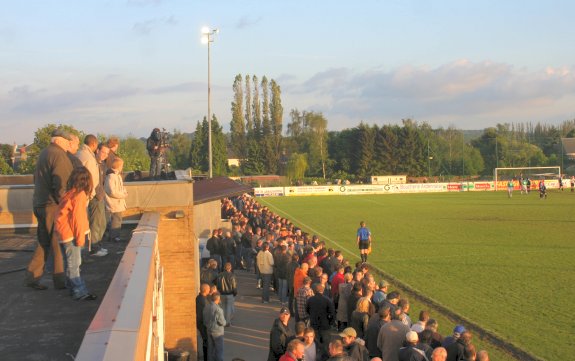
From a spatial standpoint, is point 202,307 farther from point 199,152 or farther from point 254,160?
point 254,160

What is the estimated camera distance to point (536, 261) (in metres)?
20.5

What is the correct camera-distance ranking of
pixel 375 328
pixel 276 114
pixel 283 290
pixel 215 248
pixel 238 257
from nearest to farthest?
1. pixel 375 328
2. pixel 283 290
3. pixel 215 248
4. pixel 238 257
5. pixel 276 114

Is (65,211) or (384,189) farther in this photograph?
(384,189)

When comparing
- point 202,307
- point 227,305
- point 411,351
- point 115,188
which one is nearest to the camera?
point 411,351

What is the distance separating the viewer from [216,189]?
635 inches

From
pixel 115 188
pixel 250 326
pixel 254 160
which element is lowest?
pixel 250 326

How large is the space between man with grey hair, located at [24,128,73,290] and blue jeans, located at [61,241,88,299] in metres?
0.49

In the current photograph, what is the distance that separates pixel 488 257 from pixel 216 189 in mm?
10465

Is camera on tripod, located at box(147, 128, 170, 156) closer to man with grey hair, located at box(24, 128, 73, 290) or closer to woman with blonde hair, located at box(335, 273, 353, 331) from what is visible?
woman with blonde hair, located at box(335, 273, 353, 331)

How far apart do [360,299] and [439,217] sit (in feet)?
90.8

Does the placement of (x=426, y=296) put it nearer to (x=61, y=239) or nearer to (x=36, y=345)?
(x=61, y=239)

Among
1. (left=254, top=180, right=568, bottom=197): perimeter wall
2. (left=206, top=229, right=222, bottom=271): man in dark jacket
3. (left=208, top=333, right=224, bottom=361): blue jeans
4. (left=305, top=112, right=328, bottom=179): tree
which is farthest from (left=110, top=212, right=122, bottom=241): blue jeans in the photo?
(left=305, top=112, right=328, bottom=179): tree

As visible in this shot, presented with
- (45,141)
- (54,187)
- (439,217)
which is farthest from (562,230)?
(45,141)

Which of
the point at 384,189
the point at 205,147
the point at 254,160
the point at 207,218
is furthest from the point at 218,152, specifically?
Result: the point at 207,218
